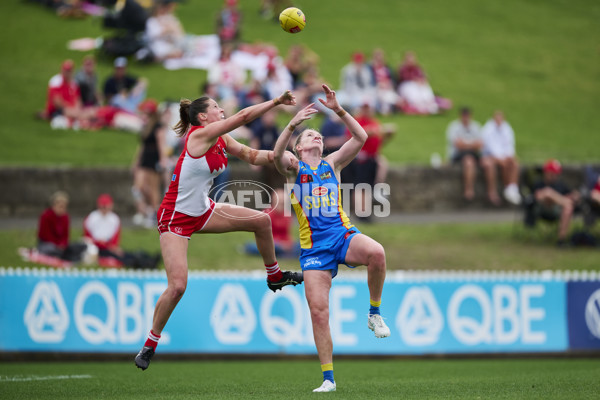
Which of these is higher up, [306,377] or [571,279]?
[571,279]

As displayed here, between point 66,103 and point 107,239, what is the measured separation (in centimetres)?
619

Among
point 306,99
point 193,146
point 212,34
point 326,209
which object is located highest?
point 212,34

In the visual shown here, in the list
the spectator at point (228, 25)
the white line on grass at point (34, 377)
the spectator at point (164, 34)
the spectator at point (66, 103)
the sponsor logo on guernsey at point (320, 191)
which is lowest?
the white line on grass at point (34, 377)

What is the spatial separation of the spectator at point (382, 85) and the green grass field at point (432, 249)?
572 centimetres

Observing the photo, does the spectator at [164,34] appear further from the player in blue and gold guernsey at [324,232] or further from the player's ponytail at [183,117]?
the player in blue and gold guernsey at [324,232]

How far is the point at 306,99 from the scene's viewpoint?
18.3 meters

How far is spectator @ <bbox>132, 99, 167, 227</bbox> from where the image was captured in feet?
52.2

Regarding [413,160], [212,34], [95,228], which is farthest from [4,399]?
[212,34]

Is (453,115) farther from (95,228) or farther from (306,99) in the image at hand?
(95,228)

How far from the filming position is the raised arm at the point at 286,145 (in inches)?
307

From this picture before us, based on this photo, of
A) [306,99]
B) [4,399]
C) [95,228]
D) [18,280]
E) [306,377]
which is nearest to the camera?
[4,399]

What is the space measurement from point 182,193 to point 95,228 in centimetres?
690

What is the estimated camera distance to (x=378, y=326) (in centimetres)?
810

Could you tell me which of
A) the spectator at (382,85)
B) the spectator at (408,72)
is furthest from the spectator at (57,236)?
the spectator at (408,72)
